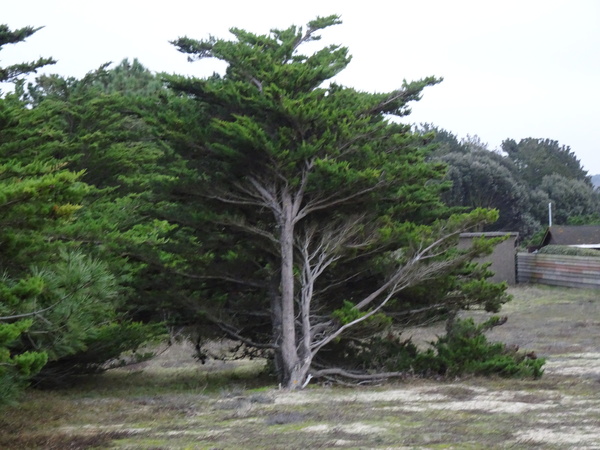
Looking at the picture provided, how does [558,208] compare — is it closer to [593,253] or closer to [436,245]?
[593,253]

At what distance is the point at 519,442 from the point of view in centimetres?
718

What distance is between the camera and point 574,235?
45.4m

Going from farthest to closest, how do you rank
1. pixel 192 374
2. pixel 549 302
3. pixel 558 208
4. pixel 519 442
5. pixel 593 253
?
pixel 558 208
pixel 593 253
pixel 549 302
pixel 192 374
pixel 519 442

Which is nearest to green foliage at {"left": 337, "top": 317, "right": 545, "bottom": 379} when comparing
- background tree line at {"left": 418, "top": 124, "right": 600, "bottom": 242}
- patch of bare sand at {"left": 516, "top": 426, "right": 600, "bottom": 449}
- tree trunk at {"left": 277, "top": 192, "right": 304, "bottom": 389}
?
tree trunk at {"left": 277, "top": 192, "right": 304, "bottom": 389}

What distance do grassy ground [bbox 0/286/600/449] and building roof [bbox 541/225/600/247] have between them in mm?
31437

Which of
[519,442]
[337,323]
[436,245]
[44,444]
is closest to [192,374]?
[337,323]

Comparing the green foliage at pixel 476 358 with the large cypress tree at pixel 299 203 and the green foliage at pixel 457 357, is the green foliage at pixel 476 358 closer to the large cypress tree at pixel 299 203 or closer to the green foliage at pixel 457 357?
the green foliage at pixel 457 357

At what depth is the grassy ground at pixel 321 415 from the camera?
24.4 ft

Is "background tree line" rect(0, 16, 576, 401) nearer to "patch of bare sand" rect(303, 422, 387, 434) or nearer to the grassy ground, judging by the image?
the grassy ground

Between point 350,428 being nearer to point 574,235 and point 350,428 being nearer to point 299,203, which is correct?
point 299,203

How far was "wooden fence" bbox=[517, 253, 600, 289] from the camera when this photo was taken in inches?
1232

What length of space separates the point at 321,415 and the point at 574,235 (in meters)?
39.3

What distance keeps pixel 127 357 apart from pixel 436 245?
7.96 metres

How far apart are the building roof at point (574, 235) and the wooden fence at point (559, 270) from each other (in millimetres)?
8695
